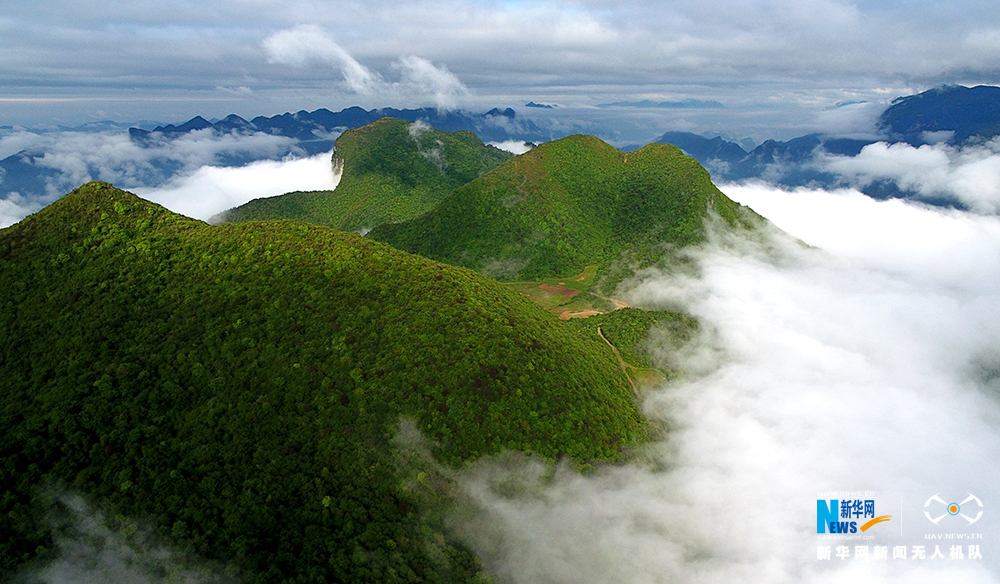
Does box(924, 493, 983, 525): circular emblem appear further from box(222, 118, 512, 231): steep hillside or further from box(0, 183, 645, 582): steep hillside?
box(222, 118, 512, 231): steep hillside

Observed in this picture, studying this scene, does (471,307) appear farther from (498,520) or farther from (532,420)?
(498,520)

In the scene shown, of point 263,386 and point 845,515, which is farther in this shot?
point 263,386

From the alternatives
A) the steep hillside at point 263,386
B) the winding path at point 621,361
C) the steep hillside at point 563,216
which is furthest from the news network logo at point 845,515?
the steep hillside at point 563,216

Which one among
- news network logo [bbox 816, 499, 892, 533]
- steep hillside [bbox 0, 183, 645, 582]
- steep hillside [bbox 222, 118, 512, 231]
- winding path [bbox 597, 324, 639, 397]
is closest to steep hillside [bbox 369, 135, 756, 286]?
steep hillside [bbox 222, 118, 512, 231]

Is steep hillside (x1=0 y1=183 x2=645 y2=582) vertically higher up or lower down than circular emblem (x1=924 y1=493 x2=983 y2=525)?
higher up

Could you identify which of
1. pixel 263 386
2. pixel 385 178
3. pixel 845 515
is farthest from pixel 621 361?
pixel 385 178

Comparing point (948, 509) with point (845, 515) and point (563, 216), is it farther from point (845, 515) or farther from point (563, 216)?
point (563, 216)

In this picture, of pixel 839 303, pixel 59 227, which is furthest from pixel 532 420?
pixel 839 303
